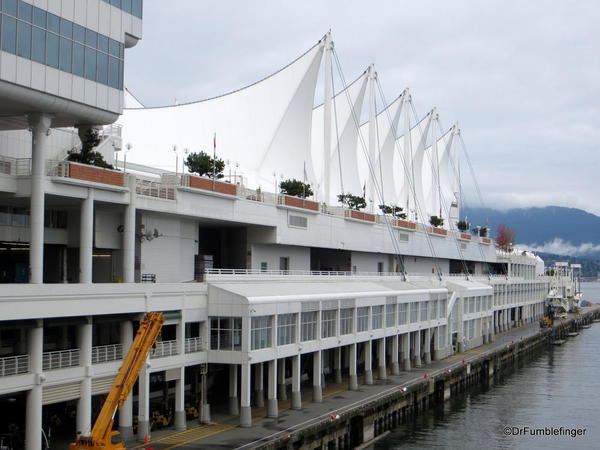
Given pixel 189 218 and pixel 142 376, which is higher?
pixel 189 218

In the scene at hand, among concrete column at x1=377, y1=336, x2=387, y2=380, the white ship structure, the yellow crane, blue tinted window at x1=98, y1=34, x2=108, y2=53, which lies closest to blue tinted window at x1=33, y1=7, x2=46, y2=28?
the white ship structure

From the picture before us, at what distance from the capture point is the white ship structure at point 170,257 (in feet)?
106

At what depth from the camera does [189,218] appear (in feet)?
153

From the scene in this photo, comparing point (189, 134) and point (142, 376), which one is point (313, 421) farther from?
point (189, 134)

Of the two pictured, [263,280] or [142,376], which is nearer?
[142,376]

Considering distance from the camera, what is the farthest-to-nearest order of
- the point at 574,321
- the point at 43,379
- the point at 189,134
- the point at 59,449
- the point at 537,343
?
the point at 574,321 → the point at 537,343 → the point at 189,134 → the point at 59,449 → the point at 43,379

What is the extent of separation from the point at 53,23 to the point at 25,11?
1610mm

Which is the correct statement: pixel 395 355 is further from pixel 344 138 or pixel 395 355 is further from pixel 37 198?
pixel 37 198

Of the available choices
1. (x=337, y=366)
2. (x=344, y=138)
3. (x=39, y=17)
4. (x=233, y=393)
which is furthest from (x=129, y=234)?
(x=344, y=138)

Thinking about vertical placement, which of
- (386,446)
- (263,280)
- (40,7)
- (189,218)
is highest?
(40,7)

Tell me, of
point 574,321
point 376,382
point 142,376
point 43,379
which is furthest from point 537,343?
point 43,379

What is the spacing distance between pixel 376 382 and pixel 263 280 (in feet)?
42.0

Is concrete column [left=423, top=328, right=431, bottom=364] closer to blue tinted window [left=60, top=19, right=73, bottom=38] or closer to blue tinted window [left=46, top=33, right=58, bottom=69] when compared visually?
blue tinted window [left=60, top=19, right=73, bottom=38]

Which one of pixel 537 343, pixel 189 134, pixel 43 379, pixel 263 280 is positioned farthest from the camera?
pixel 537 343
